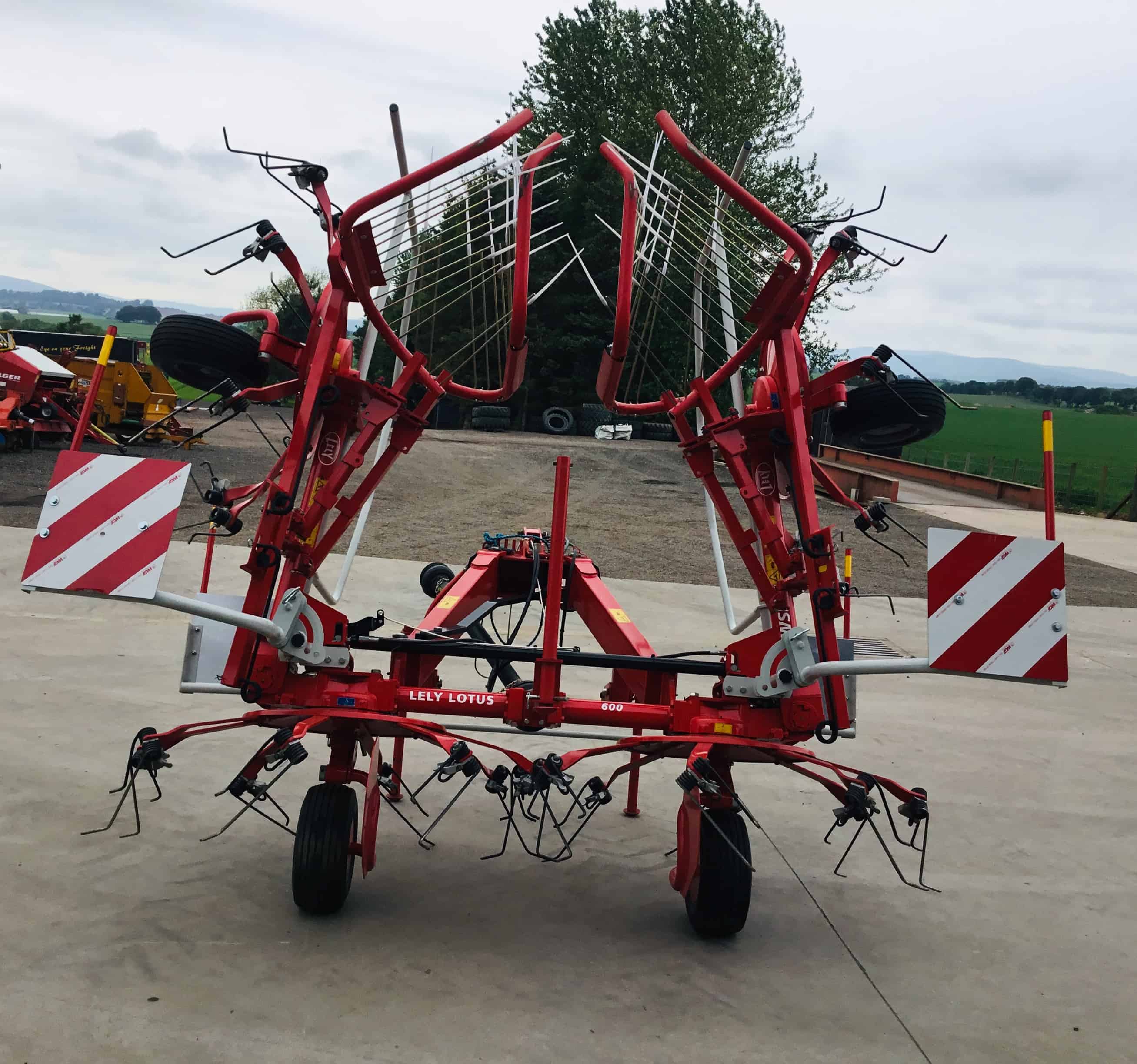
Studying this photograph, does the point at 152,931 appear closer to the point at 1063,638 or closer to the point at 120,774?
the point at 120,774

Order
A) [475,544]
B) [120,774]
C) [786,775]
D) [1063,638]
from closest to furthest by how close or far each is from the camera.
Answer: [1063,638] < [120,774] < [786,775] < [475,544]

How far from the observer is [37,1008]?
10.2 feet

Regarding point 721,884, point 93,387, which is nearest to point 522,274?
point 93,387

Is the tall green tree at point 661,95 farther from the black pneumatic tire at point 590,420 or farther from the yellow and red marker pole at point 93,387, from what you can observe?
the yellow and red marker pole at point 93,387

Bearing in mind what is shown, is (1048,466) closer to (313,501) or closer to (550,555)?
(550,555)

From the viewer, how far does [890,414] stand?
4.53m

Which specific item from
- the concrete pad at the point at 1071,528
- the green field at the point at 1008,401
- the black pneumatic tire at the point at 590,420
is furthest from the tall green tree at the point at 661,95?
the green field at the point at 1008,401

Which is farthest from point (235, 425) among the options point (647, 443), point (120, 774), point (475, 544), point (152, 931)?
point (152, 931)

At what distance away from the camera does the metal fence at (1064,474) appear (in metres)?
25.2

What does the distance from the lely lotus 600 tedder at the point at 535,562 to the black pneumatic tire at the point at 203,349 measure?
1cm

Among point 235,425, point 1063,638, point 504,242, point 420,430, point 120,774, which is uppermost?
point 235,425

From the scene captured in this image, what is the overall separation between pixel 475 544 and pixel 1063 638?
10150 millimetres

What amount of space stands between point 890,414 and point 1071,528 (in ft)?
58.1

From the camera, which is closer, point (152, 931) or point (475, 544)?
point (152, 931)
